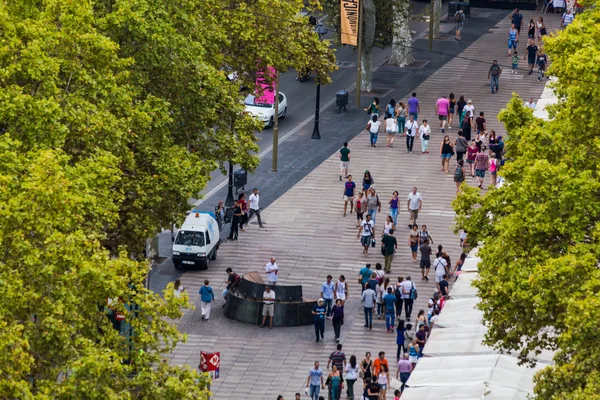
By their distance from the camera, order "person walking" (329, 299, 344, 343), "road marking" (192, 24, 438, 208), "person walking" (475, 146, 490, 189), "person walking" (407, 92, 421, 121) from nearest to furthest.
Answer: "person walking" (329, 299, 344, 343) < "person walking" (475, 146, 490, 189) < "road marking" (192, 24, 438, 208) < "person walking" (407, 92, 421, 121)

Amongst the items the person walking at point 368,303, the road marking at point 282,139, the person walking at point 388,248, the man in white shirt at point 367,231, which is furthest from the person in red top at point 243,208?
the person walking at point 368,303

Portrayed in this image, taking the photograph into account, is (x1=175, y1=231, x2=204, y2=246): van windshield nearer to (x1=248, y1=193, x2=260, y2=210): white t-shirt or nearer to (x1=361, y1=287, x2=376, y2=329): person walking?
(x1=248, y1=193, x2=260, y2=210): white t-shirt

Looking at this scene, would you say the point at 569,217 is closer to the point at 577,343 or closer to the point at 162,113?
the point at 577,343

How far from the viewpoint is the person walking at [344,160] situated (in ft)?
170

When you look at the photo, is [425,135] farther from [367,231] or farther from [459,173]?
[367,231]

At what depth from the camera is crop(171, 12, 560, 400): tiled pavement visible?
131ft

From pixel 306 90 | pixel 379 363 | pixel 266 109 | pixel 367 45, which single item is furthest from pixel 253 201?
pixel 306 90

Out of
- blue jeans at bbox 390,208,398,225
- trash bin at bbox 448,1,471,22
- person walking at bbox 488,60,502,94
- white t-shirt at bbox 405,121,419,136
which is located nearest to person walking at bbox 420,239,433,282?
blue jeans at bbox 390,208,398,225

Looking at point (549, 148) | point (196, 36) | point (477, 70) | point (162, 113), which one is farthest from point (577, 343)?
point (477, 70)

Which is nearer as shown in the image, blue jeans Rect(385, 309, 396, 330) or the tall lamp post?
blue jeans Rect(385, 309, 396, 330)

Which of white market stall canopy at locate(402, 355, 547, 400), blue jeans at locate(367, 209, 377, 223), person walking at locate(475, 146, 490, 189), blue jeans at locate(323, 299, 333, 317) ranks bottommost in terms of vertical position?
white market stall canopy at locate(402, 355, 547, 400)

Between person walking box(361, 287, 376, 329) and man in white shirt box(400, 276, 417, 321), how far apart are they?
0.83 meters

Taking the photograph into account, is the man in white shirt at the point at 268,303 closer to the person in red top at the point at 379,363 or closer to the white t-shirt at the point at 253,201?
the person in red top at the point at 379,363

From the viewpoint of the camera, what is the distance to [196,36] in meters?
41.4
